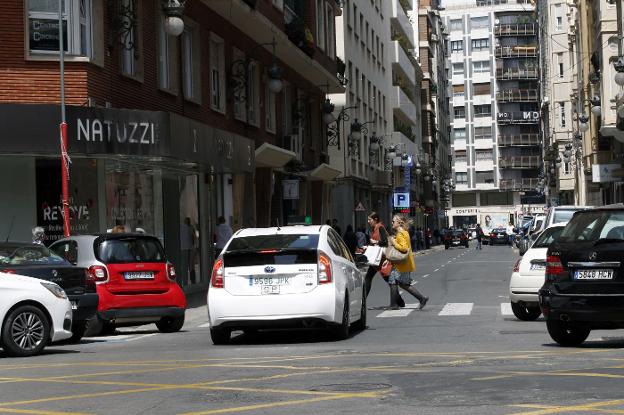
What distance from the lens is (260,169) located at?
4134 centimetres

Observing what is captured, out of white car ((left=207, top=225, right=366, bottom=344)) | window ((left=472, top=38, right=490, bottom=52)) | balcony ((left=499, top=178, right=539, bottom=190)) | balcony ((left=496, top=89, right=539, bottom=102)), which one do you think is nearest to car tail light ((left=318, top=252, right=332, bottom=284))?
white car ((left=207, top=225, right=366, bottom=344))

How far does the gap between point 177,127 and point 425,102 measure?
291 ft

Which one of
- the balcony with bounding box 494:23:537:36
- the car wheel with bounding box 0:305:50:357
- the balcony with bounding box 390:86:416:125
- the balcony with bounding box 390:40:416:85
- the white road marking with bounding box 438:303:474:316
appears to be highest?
the balcony with bounding box 494:23:537:36

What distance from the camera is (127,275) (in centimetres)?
2003

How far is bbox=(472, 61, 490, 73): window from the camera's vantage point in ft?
511

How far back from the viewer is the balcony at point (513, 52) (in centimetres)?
15262

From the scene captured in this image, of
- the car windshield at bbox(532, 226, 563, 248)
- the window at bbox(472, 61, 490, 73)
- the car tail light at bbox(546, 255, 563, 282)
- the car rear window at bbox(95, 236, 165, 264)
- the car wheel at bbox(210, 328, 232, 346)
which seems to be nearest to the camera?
the car tail light at bbox(546, 255, 563, 282)

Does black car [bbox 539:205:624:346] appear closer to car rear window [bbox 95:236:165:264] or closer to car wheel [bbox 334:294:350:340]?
car wheel [bbox 334:294:350:340]

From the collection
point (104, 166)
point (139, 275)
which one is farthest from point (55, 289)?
point (104, 166)

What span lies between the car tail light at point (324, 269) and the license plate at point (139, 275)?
14.0 ft

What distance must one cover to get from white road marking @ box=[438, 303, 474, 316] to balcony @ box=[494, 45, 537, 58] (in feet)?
428

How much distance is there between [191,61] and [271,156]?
6.66 meters

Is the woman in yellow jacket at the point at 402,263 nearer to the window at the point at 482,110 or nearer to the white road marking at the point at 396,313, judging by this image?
the white road marking at the point at 396,313

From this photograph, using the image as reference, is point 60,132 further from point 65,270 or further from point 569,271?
point 569,271
